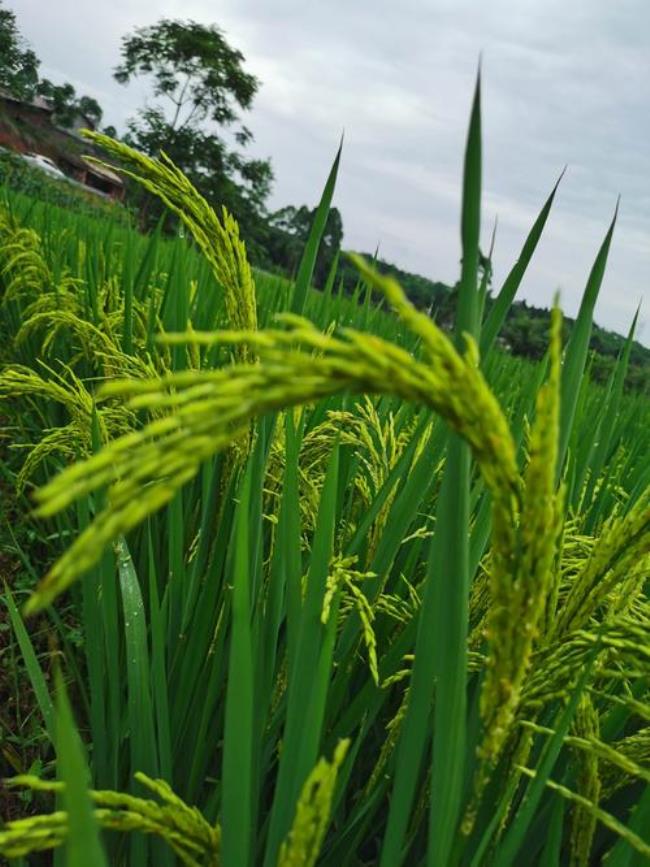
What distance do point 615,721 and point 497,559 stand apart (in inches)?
23.3

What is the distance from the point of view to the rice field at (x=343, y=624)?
301 mm

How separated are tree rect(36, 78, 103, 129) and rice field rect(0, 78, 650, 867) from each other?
35701 millimetres

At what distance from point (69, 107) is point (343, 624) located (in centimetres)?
6781

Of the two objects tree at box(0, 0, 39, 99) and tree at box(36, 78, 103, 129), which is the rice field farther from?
tree at box(36, 78, 103, 129)

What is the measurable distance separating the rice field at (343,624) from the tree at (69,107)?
3570 cm

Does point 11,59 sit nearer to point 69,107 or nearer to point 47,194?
point 47,194

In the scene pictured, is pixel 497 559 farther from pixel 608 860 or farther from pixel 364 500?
pixel 364 500

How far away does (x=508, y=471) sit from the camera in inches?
13.3

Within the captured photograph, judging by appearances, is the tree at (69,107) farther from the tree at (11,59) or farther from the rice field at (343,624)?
the rice field at (343,624)

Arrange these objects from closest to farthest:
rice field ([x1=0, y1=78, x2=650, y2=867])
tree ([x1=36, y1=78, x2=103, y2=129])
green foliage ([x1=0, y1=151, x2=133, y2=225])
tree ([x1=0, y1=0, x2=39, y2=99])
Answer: rice field ([x1=0, y1=78, x2=650, y2=867])
green foliage ([x1=0, y1=151, x2=133, y2=225])
tree ([x1=0, y1=0, x2=39, y2=99])
tree ([x1=36, y1=78, x2=103, y2=129])

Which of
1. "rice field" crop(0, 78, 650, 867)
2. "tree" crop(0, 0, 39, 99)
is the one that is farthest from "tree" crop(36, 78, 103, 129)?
"rice field" crop(0, 78, 650, 867)

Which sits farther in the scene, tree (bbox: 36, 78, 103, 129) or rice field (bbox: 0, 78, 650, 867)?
tree (bbox: 36, 78, 103, 129)

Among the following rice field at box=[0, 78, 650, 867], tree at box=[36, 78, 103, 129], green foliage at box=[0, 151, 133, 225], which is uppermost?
tree at box=[36, 78, 103, 129]

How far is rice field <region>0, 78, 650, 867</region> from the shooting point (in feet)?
0.99
